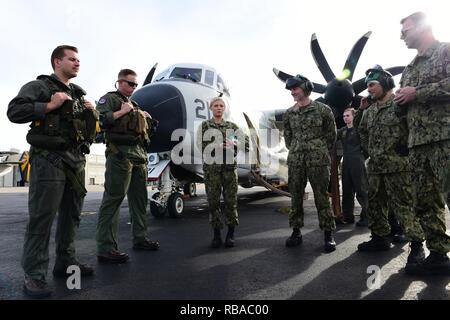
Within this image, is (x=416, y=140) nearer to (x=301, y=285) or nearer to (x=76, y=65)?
(x=301, y=285)

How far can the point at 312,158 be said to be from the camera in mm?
4531

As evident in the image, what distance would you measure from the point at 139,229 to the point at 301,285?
2561mm

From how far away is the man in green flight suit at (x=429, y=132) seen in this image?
10.3 feet

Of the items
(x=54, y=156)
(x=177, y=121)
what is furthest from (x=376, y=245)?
(x=177, y=121)

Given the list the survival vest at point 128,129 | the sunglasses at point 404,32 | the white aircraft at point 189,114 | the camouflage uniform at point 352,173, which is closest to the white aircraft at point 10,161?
the white aircraft at point 189,114

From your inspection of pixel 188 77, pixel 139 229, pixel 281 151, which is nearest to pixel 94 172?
pixel 281 151

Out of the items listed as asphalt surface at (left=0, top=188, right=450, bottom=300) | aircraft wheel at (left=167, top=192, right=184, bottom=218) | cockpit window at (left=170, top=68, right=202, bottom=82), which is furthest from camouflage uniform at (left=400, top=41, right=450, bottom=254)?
cockpit window at (left=170, top=68, right=202, bottom=82)

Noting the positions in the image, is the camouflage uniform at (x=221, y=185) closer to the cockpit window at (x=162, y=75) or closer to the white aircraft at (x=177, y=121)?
the white aircraft at (x=177, y=121)

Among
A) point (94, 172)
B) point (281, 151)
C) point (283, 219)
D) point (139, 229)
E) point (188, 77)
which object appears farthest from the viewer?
point (94, 172)

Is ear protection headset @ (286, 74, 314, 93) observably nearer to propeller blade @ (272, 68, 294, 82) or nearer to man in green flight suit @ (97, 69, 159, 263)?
man in green flight suit @ (97, 69, 159, 263)

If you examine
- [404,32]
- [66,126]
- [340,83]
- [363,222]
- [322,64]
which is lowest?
[363,222]

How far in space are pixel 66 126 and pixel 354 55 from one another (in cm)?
950

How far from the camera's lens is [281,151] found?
46.1ft

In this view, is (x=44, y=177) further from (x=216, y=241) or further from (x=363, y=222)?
(x=363, y=222)
